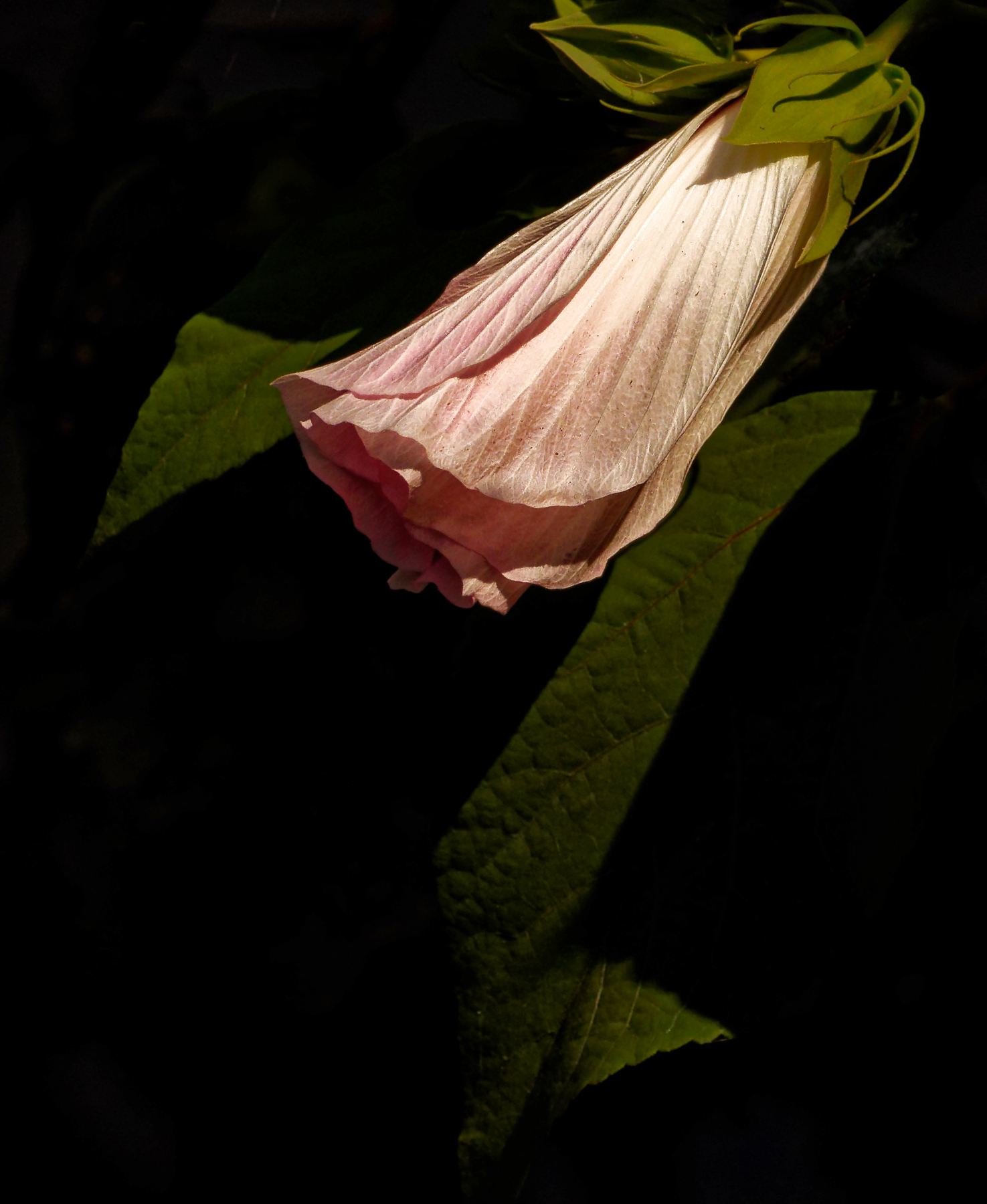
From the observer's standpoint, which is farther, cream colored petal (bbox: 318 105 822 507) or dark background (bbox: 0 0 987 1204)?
dark background (bbox: 0 0 987 1204)

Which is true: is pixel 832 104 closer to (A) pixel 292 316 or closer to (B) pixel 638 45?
(B) pixel 638 45

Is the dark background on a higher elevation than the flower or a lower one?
lower

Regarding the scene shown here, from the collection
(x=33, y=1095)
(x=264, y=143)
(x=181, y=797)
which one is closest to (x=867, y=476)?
(x=264, y=143)

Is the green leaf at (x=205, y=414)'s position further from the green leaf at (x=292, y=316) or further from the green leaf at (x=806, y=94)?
the green leaf at (x=806, y=94)

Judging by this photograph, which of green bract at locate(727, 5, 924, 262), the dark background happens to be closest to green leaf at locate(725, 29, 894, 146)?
green bract at locate(727, 5, 924, 262)

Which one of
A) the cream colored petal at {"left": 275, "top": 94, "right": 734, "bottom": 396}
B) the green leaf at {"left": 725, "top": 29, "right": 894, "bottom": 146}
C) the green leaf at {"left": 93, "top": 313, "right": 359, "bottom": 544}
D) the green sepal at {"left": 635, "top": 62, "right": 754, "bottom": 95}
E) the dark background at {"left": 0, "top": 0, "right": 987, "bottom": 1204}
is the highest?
the green sepal at {"left": 635, "top": 62, "right": 754, "bottom": 95}

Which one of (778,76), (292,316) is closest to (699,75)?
(778,76)

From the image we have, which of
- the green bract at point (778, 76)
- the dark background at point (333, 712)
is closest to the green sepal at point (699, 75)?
the green bract at point (778, 76)

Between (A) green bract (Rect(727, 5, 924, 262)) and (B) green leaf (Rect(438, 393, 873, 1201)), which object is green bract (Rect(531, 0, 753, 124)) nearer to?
(A) green bract (Rect(727, 5, 924, 262))
